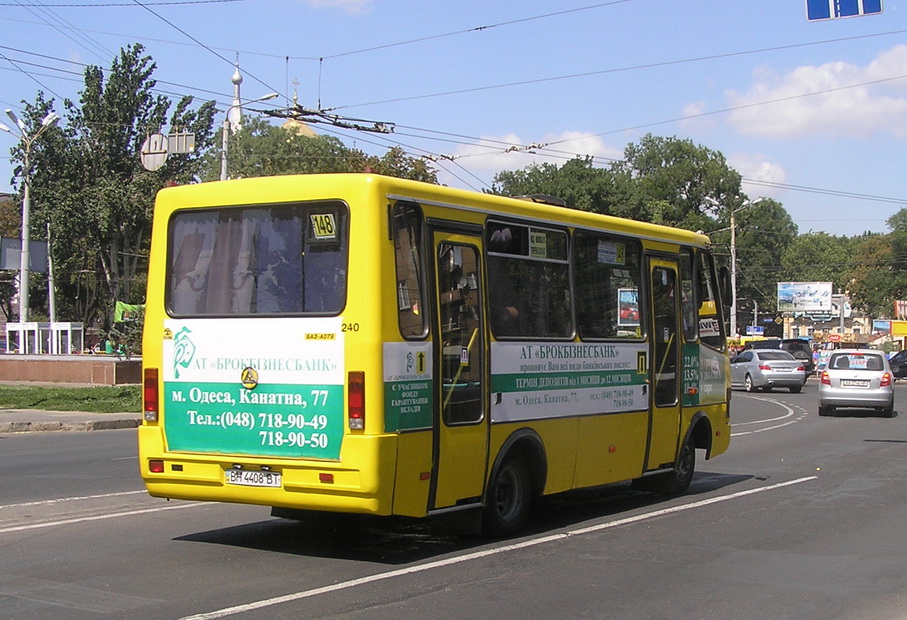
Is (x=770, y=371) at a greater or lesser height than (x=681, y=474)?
greater

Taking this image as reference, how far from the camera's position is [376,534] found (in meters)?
9.75

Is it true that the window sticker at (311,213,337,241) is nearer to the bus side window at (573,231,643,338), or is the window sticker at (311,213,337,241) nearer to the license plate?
the license plate

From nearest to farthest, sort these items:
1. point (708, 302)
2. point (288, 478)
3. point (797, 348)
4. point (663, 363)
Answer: point (288, 478), point (663, 363), point (708, 302), point (797, 348)

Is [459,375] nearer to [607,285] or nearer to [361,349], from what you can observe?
[361,349]

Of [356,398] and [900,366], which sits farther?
[900,366]

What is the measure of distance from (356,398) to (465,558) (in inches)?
64.5

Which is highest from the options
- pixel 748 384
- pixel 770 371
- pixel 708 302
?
pixel 708 302

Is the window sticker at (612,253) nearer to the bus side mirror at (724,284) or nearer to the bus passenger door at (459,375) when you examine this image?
the bus passenger door at (459,375)

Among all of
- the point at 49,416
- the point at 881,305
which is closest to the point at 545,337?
the point at 49,416

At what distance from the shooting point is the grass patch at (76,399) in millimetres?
25509

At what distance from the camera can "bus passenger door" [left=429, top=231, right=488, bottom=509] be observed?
870 centimetres

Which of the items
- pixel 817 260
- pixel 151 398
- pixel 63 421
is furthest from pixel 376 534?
pixel 817 260

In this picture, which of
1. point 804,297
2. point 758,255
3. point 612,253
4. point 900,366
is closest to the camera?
point 612,253

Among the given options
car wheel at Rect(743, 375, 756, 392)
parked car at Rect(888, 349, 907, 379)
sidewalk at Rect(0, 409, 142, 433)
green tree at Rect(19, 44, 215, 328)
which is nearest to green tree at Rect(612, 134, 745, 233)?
parked car at Rect(888, 349, 907, 379)
